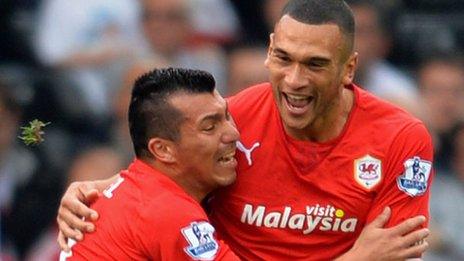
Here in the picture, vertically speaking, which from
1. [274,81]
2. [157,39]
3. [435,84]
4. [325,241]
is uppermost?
[435,84]

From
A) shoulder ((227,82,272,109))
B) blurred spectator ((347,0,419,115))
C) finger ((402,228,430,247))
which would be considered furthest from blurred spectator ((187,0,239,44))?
finger ((402,228,430,247))

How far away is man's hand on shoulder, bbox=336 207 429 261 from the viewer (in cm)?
594

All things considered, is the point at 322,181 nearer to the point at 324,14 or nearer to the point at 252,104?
the point at 252,104

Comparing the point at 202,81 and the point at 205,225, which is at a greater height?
the point at 202,81

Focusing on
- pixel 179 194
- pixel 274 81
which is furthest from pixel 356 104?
pixel 179 194

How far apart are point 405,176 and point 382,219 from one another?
0.19 metres

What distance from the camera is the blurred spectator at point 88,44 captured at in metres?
9.52

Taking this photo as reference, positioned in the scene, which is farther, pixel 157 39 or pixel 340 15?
pixel 157 39

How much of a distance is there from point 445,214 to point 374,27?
1260 mm

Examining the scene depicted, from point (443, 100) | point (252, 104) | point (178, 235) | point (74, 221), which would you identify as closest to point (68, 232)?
point (74, 221)

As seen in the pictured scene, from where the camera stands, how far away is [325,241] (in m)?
6.14

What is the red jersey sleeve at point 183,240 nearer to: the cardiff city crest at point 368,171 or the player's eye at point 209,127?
the player's eye at point 209,127

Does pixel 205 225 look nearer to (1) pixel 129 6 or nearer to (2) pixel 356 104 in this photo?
(2) pixel 356 104

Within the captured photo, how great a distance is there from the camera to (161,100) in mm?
6051
